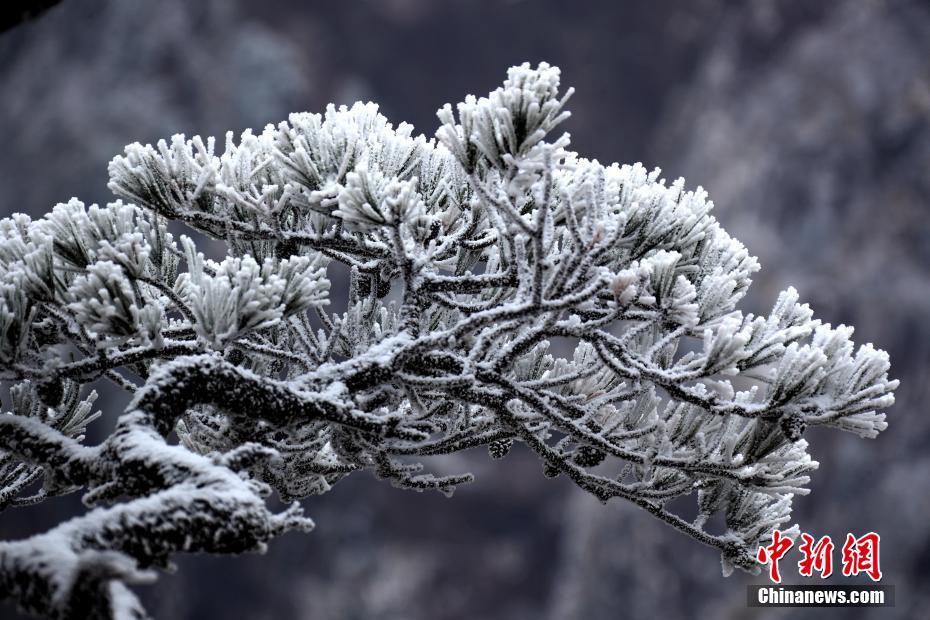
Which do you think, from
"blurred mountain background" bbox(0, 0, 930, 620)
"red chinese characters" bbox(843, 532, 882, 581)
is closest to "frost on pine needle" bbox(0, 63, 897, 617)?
"red chinese characters" bbox(843, 532, 882, 581)

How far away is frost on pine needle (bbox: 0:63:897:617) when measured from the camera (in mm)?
1430

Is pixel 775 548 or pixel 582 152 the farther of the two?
pixel 582 152

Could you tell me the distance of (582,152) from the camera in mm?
14672

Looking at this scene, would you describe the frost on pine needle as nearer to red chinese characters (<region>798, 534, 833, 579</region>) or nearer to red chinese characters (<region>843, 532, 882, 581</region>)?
red chinese characters (<region>798, 534, 833, 579</region>)

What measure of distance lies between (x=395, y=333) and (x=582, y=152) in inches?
534

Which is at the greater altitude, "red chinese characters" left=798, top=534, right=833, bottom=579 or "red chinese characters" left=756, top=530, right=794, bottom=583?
"red chinese characters" left=798, top=534, right=833, bottom=579

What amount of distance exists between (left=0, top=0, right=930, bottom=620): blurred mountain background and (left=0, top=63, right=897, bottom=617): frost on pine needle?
21.5 ft

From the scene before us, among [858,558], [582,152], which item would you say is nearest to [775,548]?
[858,558]

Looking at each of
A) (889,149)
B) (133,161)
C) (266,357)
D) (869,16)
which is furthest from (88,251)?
(869,16)

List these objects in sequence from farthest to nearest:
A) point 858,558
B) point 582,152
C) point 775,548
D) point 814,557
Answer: point 582,152 → point 858,558 → point 814,557 → point 775,548

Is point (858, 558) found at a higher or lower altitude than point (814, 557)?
higher

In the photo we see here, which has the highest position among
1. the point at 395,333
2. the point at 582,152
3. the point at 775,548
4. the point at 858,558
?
the point at 582,152

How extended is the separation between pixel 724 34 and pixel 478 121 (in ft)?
39.2

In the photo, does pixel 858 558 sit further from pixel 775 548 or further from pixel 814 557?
pixel 775 548
